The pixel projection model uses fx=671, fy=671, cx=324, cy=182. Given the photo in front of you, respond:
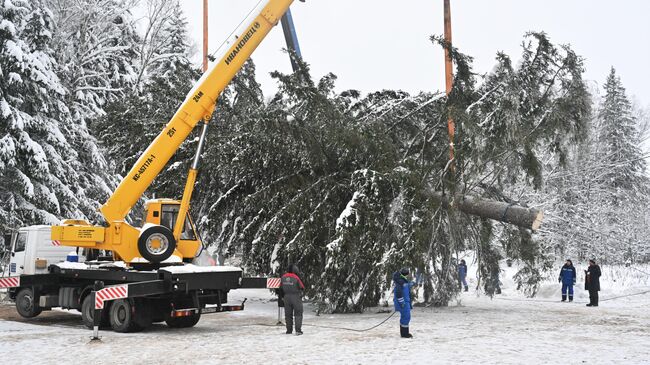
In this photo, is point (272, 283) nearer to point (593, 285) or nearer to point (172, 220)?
point (172, 220)

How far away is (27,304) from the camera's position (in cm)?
1520

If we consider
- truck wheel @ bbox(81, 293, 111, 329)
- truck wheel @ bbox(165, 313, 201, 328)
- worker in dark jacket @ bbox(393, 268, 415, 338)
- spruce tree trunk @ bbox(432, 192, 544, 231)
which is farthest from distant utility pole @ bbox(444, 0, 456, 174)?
truck wheel @ bbox(81, 293, 111, 329)

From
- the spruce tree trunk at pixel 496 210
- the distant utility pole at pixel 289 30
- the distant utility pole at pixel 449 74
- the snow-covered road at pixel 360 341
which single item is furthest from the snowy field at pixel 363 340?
the distant utility pole at pixel 289 30

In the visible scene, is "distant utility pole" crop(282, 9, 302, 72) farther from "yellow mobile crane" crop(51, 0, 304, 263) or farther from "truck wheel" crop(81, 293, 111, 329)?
"truck wheel" crop(81, 293, 111, 329)

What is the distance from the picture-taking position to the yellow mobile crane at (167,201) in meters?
13.1

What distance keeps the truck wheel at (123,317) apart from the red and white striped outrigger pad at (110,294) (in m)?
0.60

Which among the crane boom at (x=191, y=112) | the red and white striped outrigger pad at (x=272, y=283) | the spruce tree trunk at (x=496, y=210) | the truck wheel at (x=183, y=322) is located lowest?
the truck wheel at (x=183, y=322)

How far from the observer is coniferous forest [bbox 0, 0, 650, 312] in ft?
47.6

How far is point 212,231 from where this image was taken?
57.6 ft

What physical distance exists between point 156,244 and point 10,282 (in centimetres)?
455

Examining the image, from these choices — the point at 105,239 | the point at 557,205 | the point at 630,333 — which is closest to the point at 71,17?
the point at 105,239

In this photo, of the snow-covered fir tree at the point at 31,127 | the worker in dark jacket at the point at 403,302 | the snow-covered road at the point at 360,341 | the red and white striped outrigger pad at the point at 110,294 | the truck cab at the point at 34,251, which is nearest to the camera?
the snow-covered road at the point at 360,341

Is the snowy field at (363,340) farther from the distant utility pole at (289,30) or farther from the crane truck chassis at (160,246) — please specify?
the distant utility pole at (289,30)

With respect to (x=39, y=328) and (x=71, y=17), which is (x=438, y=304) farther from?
(x=71, y=17)
